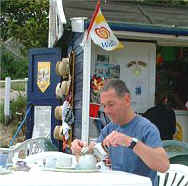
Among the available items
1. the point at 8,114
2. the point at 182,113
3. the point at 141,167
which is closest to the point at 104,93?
the point at 141,167

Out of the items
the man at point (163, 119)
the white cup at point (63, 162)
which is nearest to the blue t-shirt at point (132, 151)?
the white cup at point (63, 162)

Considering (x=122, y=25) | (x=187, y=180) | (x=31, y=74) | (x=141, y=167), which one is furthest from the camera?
(x=31, y=74)

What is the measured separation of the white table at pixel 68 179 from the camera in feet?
7.89

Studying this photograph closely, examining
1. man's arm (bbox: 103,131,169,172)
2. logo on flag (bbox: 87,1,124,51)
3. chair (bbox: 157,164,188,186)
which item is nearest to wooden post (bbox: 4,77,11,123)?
logo on flag (bbox: 87,1,124,51)

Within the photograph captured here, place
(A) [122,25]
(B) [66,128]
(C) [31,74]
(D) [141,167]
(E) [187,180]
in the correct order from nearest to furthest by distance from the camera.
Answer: (D) [141,167] < (E) [187,180] < (A) [122,25] < (B) [66,128] < (C) [31,74]

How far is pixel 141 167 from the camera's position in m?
3.16

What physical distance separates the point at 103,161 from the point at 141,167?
452 mm

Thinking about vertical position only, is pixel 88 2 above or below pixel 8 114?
above

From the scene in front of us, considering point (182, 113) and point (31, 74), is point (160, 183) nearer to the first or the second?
point (182, 113)

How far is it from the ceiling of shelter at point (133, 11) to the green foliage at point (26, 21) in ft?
34.1

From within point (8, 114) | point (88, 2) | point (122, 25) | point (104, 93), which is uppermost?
point (88, 2)

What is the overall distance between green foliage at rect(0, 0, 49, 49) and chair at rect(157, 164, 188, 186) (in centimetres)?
1557

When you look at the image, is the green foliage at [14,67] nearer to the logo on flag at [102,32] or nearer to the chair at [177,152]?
the logo on flag at [102,32]

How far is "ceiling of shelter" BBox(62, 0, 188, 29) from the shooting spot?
7.11 metres
